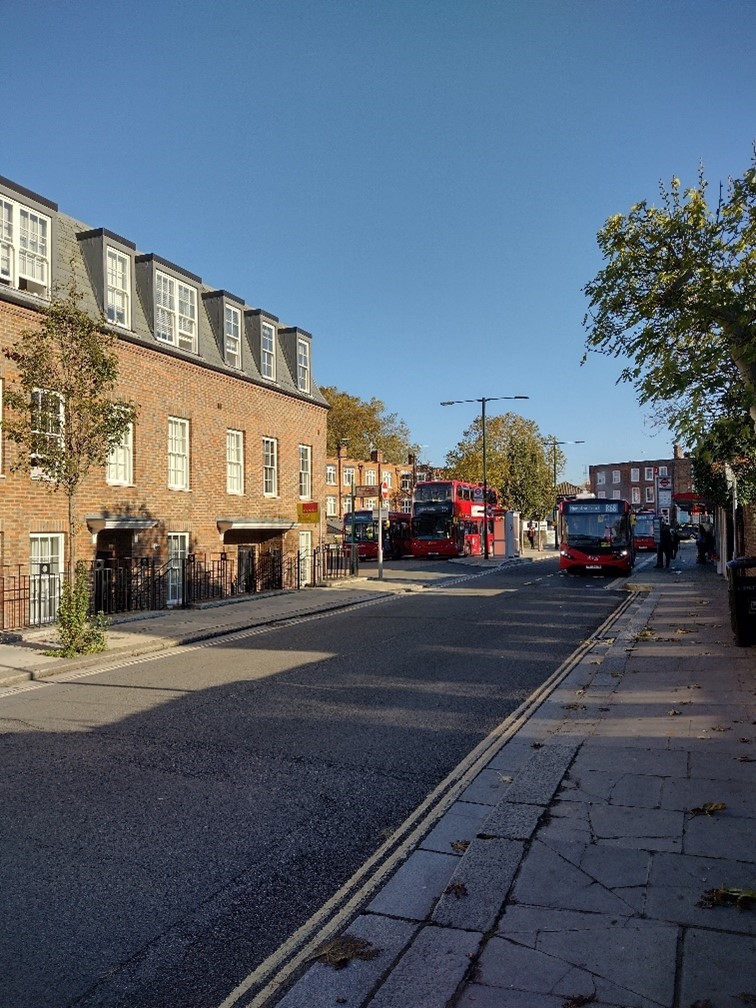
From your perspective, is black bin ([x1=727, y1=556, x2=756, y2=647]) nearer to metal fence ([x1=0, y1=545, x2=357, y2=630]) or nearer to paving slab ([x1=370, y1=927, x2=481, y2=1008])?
paving slab ([x1=370, y1=927, x2=481, y2=1008])

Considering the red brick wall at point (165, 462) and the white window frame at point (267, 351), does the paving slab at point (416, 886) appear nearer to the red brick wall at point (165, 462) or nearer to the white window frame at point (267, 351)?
the red brick wall at point (165, 462)

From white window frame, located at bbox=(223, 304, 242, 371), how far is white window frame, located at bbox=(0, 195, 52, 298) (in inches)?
278

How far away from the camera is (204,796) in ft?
18.8

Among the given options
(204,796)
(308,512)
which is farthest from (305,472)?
(204,796)

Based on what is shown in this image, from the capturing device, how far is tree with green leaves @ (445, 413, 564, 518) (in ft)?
194

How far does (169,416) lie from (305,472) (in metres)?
8.20

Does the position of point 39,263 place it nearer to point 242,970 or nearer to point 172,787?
point 172,787

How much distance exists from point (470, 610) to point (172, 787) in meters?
13.2

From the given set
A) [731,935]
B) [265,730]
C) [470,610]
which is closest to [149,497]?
[470,610]

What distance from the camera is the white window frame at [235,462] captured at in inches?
921

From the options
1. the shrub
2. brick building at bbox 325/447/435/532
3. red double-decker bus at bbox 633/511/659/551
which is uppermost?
brick building at bbox 325/447/435/532

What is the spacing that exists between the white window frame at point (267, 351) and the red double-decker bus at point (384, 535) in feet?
71.4

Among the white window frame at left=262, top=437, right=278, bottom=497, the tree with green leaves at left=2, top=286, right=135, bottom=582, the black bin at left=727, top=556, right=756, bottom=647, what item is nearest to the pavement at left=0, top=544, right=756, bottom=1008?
the black bin at left=727, top=556, right=756, bottom=647

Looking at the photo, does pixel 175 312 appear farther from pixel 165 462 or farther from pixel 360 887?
pixel 360 887
